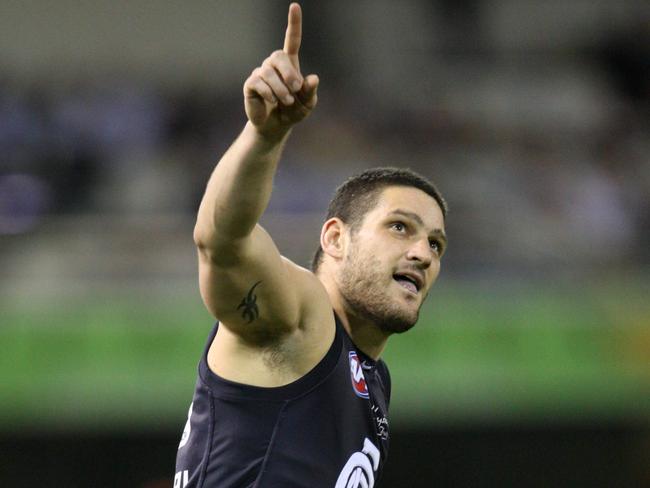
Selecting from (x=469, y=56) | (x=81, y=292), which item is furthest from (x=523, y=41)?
(x=81, y=292)

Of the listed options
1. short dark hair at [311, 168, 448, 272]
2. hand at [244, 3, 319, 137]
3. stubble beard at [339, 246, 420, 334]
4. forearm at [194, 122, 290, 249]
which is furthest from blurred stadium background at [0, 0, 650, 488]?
hand at [244, 3, 319, 137]

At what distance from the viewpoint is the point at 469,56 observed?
1739 cm

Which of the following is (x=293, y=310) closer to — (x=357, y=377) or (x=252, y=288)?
(x=252, y=288)

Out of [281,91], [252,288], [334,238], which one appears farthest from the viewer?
[334,238]

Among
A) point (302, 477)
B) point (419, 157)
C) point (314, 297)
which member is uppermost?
point (419, 157)

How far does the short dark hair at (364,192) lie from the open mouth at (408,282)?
0.27 meters

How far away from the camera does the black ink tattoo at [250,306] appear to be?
3682mm

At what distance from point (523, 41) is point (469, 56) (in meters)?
0.90

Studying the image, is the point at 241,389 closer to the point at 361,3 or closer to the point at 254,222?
the point at 254,222

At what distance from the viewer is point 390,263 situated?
4270 mm

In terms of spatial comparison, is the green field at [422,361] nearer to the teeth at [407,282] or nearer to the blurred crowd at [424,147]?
the blurred crowd at [424,147]

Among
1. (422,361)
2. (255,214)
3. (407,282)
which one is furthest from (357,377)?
(422,361)

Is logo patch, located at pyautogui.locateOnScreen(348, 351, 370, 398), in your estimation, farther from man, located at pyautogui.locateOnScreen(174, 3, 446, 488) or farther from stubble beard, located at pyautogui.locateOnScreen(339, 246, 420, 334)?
stubble beard, located at pyautogui.locateOnScreen(339, 246, 420, 334)

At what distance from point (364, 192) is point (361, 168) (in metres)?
8.35
